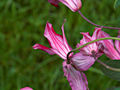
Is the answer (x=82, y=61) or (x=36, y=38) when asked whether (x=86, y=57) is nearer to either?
(x=82, y=61)

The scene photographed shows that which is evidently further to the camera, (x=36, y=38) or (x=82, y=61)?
(x=36, y=38)

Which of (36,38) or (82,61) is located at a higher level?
(82,61)

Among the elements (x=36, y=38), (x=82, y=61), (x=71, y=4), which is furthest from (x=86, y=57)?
(x=36, y=38)

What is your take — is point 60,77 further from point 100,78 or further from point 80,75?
point 80,75

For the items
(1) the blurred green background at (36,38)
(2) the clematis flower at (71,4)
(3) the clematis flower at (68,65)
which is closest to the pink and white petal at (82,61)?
(3) the clematis flower at (68,65)

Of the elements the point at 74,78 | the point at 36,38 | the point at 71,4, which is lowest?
the point at 36,38

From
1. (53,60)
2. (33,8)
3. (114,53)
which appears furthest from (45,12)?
(114,53)

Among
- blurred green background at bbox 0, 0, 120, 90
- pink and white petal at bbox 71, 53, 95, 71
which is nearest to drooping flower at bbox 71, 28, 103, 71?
pink and white petal at bbox 71, 53, 95, 71

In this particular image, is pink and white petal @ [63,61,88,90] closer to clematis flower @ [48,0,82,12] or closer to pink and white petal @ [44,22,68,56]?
pink and white petal @ [44,22,68,56]

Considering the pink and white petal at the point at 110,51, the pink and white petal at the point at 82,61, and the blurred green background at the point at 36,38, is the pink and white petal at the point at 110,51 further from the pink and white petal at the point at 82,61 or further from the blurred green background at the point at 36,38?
the blurred green background at the point at 36,38
